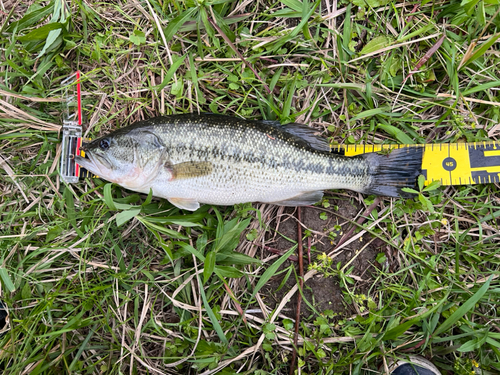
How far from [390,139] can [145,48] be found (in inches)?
129

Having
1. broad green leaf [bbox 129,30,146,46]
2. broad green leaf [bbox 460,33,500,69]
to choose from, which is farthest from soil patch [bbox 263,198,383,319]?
broad green leaf [bbox 129,30,146,46]

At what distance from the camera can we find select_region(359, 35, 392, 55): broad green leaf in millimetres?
3697

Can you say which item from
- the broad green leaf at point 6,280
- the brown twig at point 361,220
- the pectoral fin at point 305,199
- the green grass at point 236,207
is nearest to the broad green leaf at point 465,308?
the green grass at point 236,207

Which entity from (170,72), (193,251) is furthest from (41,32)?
(193,251)

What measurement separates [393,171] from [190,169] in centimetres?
235

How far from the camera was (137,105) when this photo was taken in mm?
3732

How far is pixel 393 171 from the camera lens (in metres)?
3.52

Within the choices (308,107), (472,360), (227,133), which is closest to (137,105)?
(227,133)

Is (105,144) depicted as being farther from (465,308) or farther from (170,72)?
(465,308)

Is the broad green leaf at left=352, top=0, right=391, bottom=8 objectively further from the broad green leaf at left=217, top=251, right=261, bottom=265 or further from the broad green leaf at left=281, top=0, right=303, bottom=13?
the broad green leaf at left=217, top=251, right=261, bottom=265

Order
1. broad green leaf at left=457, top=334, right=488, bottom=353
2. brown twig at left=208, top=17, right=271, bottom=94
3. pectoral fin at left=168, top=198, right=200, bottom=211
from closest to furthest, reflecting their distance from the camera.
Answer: broad green leaf at left=457, top=334, right=488, bottom=353, pectoral fin at left=168, top=198, right=200, bottom=211, brown twig at left=208, top=17, right=271, bottom=94

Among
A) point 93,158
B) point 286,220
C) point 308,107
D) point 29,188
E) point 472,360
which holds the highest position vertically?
point 308,107

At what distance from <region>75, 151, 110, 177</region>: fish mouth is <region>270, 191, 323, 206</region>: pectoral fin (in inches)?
80.6

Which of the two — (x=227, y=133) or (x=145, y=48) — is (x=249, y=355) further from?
(x=145, y=48)
